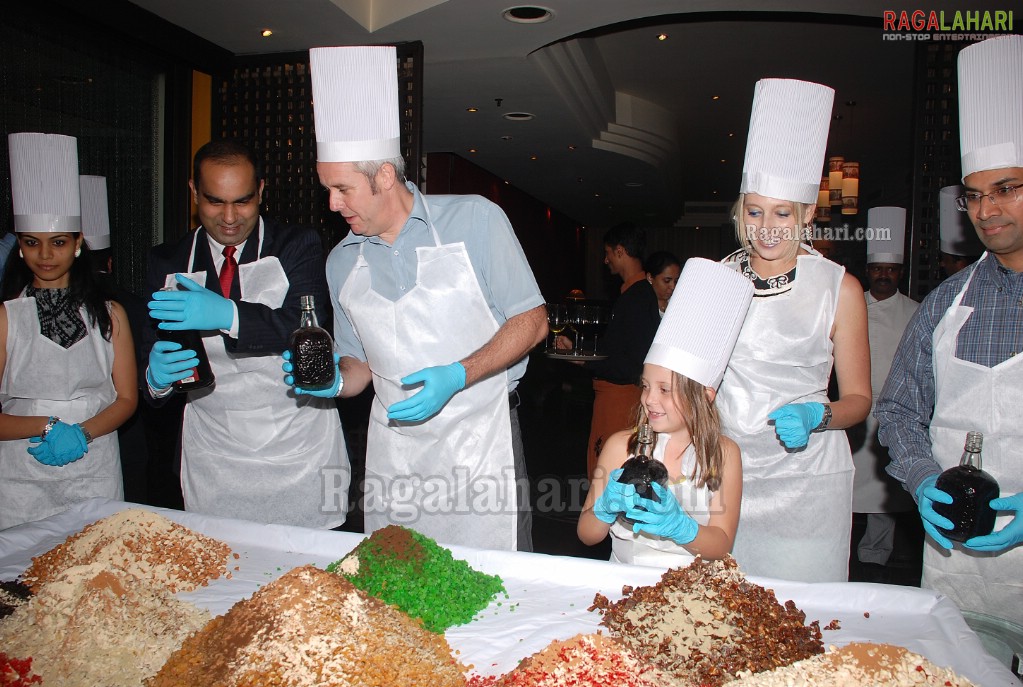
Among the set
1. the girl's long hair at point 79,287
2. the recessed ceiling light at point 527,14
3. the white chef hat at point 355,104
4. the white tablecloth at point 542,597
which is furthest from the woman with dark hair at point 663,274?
the white tablecloth at point 542,597

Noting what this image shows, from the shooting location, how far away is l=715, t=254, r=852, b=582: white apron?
1.85m

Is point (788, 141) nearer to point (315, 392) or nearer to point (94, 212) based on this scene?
point (315, 392)

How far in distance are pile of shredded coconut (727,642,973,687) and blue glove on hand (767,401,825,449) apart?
2.13 ft

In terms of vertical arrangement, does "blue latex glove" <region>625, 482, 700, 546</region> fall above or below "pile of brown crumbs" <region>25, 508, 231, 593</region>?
above

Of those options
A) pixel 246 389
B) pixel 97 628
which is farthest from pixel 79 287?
pixel 97 628

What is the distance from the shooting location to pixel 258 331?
79.6 inches

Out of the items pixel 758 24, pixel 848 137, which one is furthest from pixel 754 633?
pixel 848 137

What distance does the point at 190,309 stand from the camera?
190 cm

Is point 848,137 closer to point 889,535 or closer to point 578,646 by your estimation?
point 889,535

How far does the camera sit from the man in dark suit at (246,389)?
215 centimetres

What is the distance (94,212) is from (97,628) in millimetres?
2466

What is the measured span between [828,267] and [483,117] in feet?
17.7

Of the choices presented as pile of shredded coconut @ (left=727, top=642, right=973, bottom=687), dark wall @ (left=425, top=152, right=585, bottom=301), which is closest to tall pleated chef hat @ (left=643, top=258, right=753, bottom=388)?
pile of shredded coconut @ (left=727, top=642, right=973, bottom=687)

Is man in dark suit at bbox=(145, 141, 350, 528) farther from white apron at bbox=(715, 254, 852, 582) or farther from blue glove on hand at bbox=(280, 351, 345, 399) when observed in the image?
white apron at bbox=(715, 254, 852, 582)
